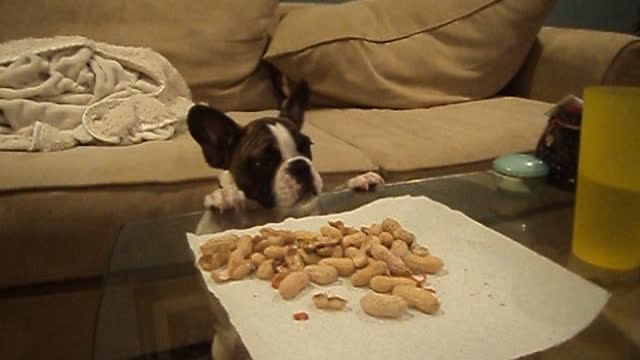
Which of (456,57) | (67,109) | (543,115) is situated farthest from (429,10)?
(67,109)

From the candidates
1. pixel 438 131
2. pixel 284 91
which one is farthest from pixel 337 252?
pixel 284 91

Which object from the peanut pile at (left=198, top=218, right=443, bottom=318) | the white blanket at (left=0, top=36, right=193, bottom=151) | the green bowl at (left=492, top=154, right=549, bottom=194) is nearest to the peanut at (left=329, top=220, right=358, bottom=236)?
the peanut pile at (left=198, top=218, right=443, bottom=318)

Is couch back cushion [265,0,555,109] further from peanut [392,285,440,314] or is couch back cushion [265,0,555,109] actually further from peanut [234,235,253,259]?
peanut [392,285,440,314]

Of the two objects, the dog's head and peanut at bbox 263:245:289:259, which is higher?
peanut at bbox 263:245:289:259

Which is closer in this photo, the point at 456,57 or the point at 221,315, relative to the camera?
the point at 221,315

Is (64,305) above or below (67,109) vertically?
below

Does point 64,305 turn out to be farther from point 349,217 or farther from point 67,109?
point 349,217
